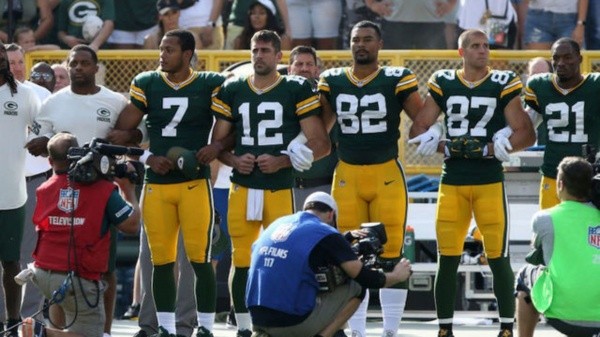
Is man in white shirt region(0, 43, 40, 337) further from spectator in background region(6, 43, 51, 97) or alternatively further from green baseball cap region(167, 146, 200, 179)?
green baseball cap region(167, 146, 200, 179)

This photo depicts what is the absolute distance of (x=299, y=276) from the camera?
32.7ft

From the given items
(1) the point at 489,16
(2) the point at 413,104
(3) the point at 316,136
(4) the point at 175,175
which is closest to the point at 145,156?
(4) the point at 175,175

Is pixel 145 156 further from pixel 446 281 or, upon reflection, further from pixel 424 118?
pixel 446 281

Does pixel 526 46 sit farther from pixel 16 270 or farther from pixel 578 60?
pixel 16 270

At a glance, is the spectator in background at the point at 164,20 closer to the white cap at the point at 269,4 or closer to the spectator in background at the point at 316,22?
the white cap at the point at 269,4

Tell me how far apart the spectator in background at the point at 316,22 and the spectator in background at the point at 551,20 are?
176cm

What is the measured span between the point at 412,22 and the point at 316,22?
89 cm

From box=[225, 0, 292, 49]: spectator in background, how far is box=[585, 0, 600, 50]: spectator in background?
2713 millimetres

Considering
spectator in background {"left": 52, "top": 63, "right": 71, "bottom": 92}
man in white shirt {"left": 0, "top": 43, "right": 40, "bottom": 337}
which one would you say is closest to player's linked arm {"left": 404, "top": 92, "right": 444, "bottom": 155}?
man in white shirt {"left": 0, "top": 43, "right": 40, "bottom": 337}

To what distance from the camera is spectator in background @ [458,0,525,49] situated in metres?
15.7

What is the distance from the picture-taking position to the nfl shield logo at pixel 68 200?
10.5 meters

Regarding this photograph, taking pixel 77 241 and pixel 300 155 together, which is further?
pixel 300 155

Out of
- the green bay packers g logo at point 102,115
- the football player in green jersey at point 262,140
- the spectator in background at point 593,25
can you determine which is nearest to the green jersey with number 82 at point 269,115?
the football player in green jersey at point 262,140

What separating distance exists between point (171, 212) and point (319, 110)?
1219mm
